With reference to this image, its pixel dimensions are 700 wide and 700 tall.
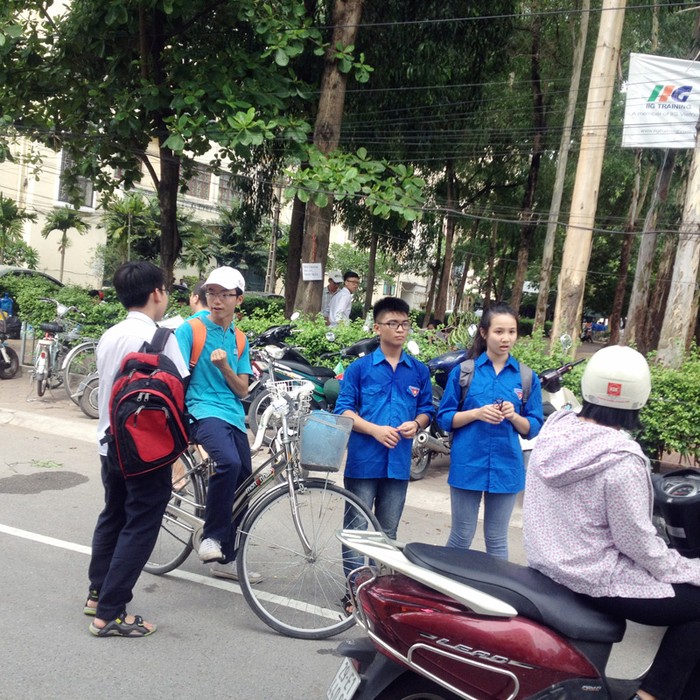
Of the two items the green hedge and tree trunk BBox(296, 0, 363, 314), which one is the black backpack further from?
tree trunk BBox(296, 0, 363, 314)

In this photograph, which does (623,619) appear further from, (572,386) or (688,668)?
(572,386)

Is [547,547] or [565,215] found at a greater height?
[565,215]

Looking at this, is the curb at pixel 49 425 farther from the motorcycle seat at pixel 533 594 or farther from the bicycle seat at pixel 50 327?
the motorcycle seat at pixel 533 594

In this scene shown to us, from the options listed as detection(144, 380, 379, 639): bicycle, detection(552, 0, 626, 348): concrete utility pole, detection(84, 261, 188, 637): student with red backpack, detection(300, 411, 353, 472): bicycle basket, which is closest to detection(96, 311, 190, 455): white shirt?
detection(84, 261, 188, 637): student with red backpack

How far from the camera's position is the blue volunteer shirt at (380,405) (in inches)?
162

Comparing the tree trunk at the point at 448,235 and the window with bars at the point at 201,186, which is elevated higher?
the window with bars at the point at 201,186

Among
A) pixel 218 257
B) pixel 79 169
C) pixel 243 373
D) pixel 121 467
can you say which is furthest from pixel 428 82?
pixel 218 257

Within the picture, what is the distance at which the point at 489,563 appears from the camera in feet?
8.79

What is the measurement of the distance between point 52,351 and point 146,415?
23.4ft

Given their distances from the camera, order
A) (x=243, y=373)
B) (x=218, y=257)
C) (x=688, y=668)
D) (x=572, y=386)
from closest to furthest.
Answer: (x=688, y=668) < (x=243, y=373) < (x=572, y=386) < (x=218, y=257)

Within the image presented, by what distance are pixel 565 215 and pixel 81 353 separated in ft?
62.1

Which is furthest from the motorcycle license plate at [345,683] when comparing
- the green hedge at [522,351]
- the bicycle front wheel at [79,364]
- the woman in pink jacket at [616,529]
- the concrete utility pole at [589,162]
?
the concrete utility pole at [589,162]

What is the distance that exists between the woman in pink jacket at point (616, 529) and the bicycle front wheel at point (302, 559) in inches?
58.0

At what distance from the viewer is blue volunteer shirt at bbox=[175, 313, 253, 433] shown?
4254 mm
